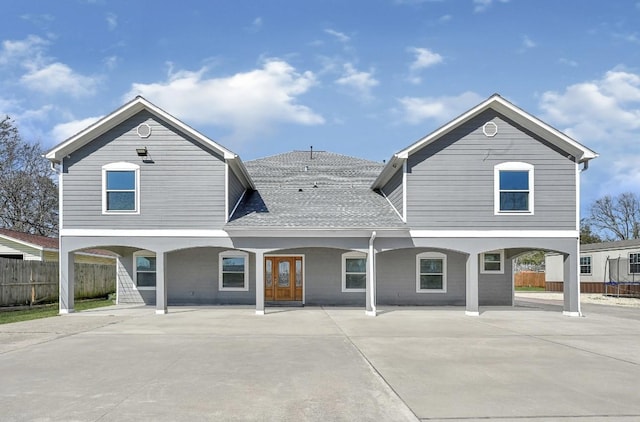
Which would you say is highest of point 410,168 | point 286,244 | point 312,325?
point 410,168

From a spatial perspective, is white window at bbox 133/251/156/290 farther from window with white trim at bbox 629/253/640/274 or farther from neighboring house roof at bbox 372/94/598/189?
window with white trim at bbox 629/253/640/274

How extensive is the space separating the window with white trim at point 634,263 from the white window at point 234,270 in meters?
23.7

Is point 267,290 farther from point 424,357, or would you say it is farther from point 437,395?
point 437,395

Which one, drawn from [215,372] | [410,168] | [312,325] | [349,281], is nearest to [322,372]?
[215,372]

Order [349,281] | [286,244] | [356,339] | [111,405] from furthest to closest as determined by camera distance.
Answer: [349,281] < [286,244] < [356,339] < [111,405]

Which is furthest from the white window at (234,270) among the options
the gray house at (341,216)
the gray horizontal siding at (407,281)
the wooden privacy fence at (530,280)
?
the wooden privacy fence at (530,280)

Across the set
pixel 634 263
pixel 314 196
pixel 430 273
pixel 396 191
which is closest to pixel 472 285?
pixel 430 273

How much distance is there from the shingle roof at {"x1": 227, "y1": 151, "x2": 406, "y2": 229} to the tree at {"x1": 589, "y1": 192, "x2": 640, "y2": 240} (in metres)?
49.9

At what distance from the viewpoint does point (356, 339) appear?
37.7 ft

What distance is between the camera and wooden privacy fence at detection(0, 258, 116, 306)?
1820 cm

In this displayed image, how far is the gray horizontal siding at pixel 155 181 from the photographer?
17.2 m

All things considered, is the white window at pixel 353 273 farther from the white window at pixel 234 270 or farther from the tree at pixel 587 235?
the tree at pixel 587 235

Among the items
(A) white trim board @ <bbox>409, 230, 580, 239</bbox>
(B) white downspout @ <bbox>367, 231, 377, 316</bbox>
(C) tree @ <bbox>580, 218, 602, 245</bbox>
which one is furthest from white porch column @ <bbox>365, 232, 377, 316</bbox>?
(C) tree @ <bbox>580, 218, 602, 245</bbox>

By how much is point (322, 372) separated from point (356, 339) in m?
3.48
